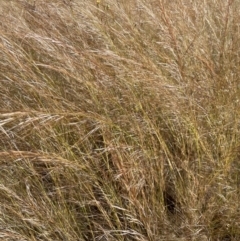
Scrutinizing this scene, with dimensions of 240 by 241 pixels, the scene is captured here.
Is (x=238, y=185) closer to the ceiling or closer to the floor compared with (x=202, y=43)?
closer to the floor

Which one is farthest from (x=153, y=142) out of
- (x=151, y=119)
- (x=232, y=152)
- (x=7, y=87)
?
(x=7, y=87)

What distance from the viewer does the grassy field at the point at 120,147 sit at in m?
1.18

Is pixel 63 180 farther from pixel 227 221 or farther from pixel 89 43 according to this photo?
pixel 89 43

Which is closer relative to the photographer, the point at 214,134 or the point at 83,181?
the point at 83,181

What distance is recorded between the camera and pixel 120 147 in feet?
4.06

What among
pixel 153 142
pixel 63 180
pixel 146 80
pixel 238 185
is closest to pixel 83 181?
pixel 63 180

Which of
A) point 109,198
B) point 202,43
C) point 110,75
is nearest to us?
point 109,198

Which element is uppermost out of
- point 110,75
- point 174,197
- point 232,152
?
point 110,75

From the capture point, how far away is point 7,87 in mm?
1515

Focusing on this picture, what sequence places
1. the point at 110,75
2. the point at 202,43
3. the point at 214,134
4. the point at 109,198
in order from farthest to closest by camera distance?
the point at 202,43
the point at 110,75
the point at 214,134
the point at 109,198

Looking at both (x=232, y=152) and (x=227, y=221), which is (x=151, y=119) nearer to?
(x=232, y=152)

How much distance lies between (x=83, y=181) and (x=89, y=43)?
73 centimetres

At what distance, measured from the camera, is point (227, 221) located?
4.02ft

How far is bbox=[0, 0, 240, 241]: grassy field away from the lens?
3.87 feet
